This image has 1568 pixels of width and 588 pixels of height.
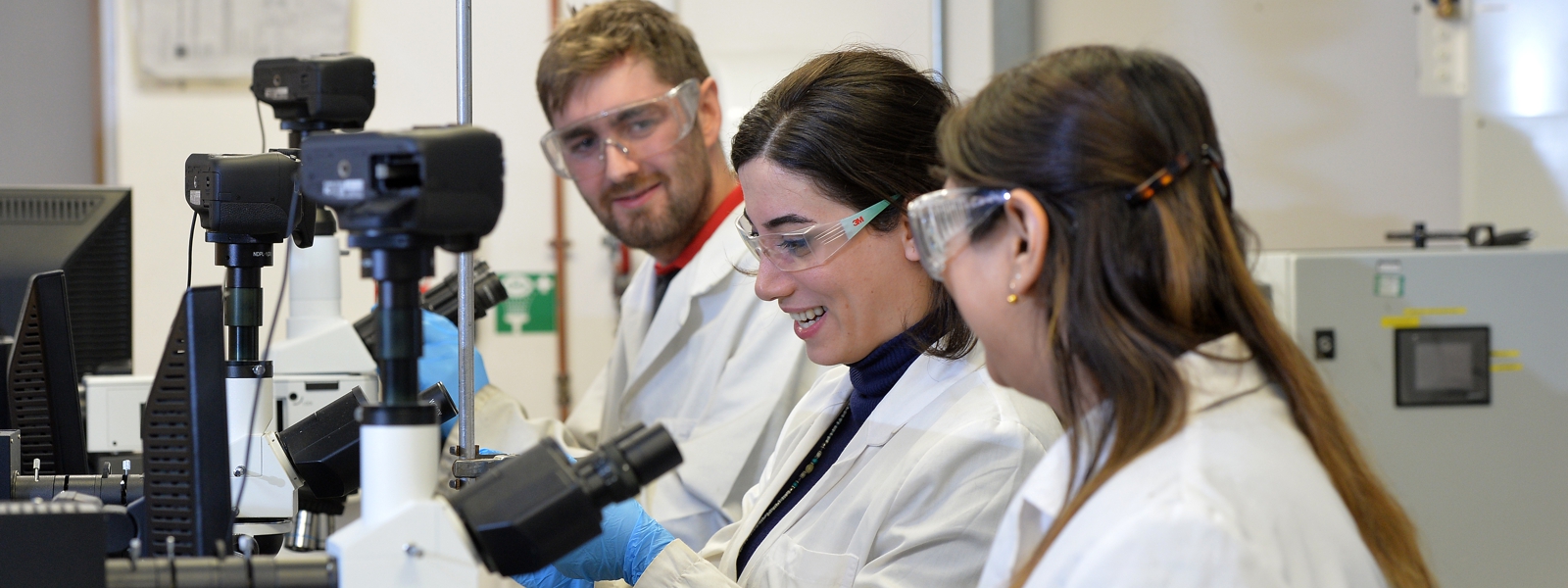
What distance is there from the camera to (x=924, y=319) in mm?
1217

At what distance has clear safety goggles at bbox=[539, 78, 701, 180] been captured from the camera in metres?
1.87

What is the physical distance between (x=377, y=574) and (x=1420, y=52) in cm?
272

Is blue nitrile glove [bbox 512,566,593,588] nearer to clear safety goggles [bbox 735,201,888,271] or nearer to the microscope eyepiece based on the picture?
clear safety goggles [bbox 735,201,888,271]

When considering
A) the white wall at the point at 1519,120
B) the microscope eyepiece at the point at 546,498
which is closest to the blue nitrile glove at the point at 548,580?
the microscope eyepiece at the point at 546,498

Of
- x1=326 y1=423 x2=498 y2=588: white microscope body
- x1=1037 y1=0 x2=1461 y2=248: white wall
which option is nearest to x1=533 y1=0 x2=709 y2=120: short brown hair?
x1=326 y1=423 x2=498 y2=588: white microscope body

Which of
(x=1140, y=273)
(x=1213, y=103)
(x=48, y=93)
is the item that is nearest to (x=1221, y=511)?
(x=1140, y=273)

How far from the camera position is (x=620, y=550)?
1231 mm

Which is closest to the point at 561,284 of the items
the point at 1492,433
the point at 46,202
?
the point at 46,202

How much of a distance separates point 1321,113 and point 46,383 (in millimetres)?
3177

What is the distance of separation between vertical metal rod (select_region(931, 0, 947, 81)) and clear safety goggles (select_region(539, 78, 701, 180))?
144cm

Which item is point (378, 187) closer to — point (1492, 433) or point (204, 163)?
point (204, 163)

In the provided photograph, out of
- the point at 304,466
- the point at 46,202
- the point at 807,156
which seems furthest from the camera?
the point at 46,202

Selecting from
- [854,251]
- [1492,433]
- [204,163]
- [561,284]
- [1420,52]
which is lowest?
[1492,433]

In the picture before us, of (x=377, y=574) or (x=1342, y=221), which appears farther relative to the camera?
(x=1342, y=221)
